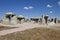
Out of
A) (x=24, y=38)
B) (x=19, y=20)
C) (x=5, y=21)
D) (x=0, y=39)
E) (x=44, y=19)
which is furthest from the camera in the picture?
(x=19, y=20)

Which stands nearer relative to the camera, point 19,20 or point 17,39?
→ point 17,39

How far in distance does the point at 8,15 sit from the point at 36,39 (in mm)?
16108

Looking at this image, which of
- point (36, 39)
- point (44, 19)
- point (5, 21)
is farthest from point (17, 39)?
point (44, 19)

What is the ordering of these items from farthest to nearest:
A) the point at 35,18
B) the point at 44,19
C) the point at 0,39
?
the point at 35,18
the point at 44,19
the point at 0,39

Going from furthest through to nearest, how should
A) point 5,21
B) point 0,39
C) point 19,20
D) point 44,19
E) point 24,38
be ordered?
point 19,20 → point 44,19 → point 5,21 → point 24,38 → point 0,39

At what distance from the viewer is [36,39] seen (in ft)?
27.2

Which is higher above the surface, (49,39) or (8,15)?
(8,15)

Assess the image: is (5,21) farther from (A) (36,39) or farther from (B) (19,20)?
(A) (36,39)

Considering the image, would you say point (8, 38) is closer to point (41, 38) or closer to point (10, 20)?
point (41, 38)

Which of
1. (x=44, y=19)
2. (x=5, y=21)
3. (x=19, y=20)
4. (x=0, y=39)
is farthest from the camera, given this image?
(x=19, y=20)

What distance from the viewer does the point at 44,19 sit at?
2794 centimetres

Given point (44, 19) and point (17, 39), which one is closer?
point (17, 39)

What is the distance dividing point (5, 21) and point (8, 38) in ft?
50.3

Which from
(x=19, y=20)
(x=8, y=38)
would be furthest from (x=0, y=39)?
(x=19, y=20)
